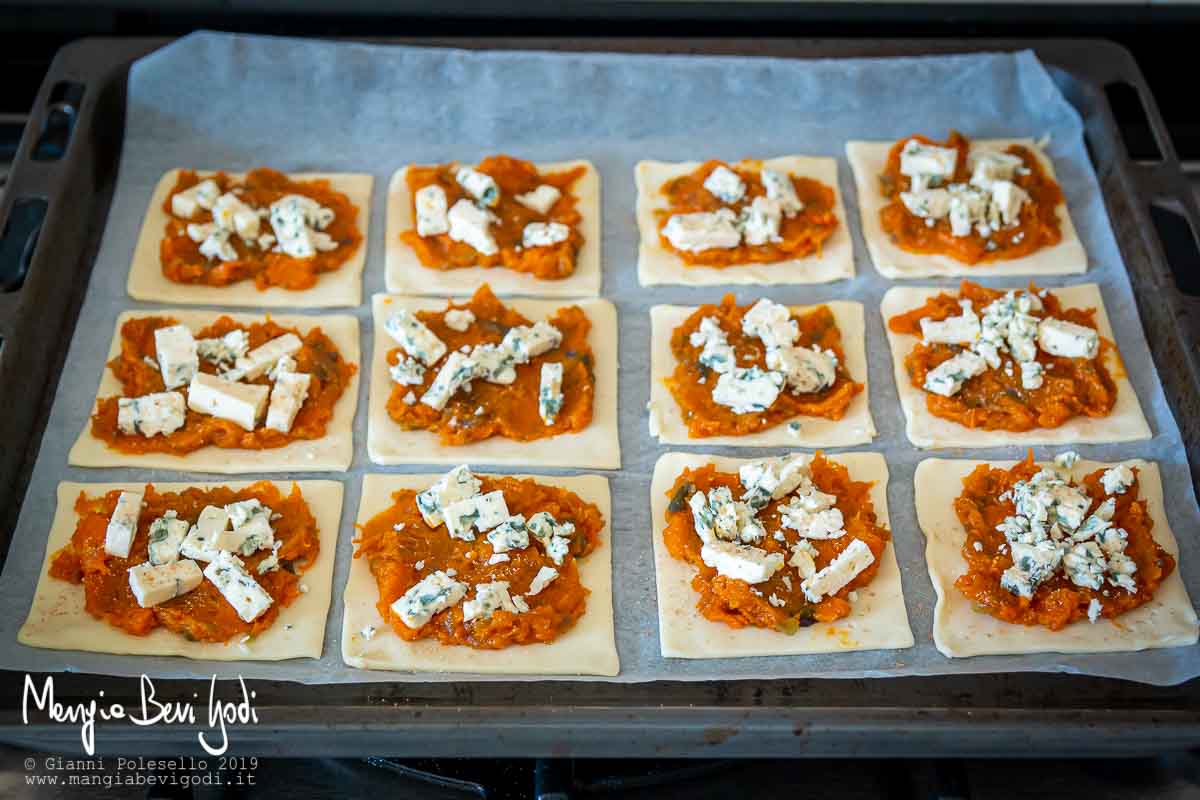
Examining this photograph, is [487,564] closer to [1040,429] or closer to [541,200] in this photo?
[541,200]

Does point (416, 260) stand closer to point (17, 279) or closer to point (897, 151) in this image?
point (17, 279)

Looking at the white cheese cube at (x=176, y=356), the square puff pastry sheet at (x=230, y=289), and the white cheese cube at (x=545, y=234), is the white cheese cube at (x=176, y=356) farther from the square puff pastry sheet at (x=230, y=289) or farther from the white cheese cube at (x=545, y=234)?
the white cheese cube at (x=545, y=234)

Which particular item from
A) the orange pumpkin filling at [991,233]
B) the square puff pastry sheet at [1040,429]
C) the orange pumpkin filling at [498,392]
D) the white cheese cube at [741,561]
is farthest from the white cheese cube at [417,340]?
the orange pumpkin filling at [991,233]

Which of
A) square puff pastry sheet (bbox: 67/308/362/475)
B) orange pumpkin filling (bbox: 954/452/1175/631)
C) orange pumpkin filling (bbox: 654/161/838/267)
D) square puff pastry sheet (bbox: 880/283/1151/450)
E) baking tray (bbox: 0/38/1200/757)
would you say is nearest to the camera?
baking tray (bbox: 0/38/1200/757)

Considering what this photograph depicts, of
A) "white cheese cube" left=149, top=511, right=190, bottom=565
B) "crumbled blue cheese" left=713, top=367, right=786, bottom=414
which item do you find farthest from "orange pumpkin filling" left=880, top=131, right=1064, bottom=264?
"white cheese cube" left=149, top=511, right=190, bottom=565

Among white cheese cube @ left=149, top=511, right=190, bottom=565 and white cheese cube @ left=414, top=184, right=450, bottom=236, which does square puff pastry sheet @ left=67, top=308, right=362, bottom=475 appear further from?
white cheese cube @ left=414, top=184, right=450, bottom=236

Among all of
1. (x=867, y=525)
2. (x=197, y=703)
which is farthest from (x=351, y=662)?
(x=867, y=525)

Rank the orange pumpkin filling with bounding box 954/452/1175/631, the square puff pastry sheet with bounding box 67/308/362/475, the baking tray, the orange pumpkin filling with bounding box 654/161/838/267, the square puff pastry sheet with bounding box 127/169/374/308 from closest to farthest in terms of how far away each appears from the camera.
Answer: the baking tray → the orange pumpkin filling with bounding box 954/452/1175/631 → the square puff pastry sheet with bounding box 67/308/362/475 → the square puff pastry sheet with bounding box 127/169/374/308 → the orange pumpkin filling with bounding box 654/161/838/267
